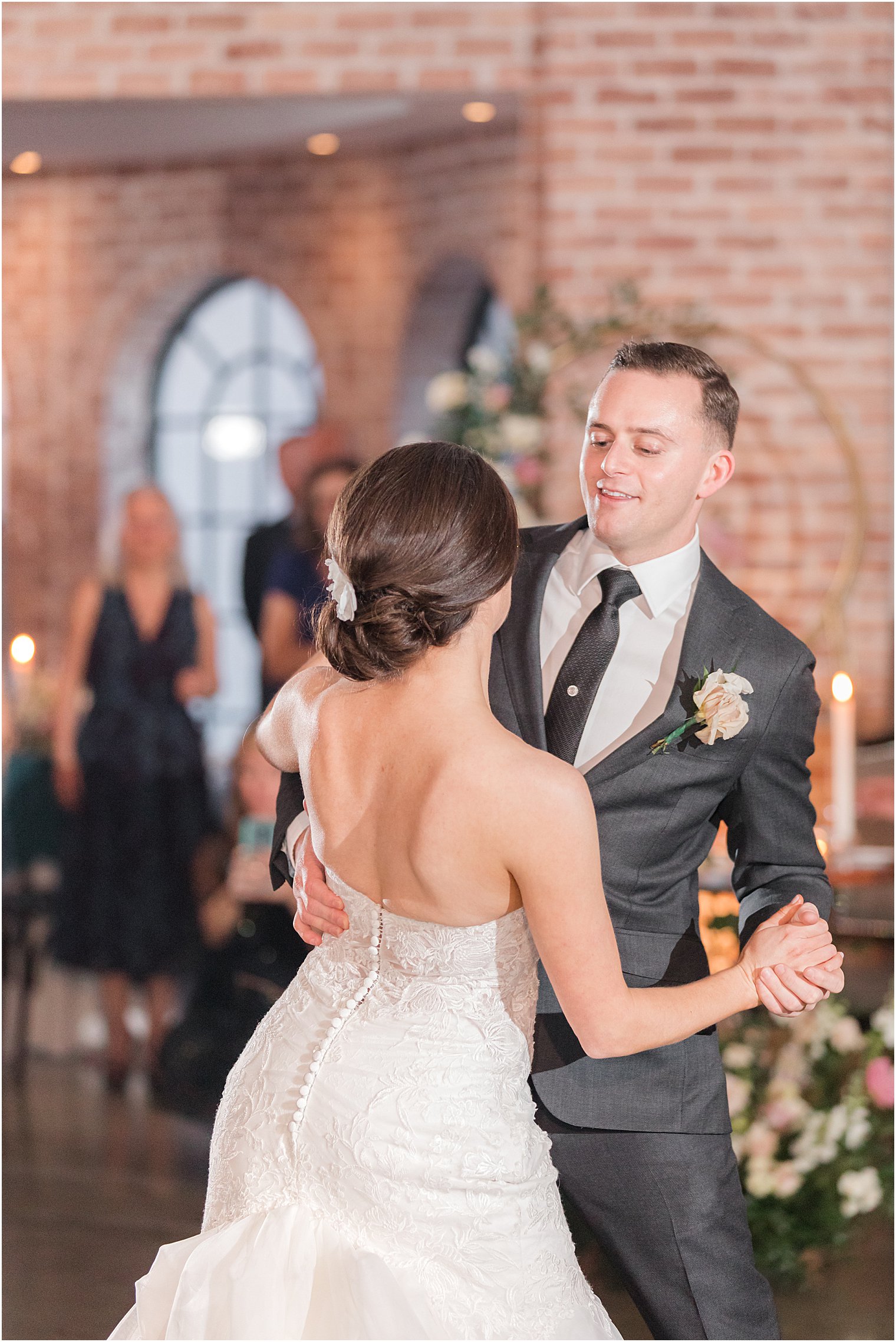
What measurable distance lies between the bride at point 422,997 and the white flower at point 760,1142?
5.19ft

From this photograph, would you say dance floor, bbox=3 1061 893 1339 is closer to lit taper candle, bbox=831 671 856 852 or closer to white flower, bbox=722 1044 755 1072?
white flower, bbox=722 1044 755 1072

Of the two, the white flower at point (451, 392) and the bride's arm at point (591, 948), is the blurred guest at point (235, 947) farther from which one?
the bride's arm at point (591, 948)

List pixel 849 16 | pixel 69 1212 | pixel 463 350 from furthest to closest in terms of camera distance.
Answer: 1. pixel 463 350
2. pixel 849 16
3. pixel 69 1212

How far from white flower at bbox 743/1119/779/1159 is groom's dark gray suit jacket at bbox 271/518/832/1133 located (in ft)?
4.26

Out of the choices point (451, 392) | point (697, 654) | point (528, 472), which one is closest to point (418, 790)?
point (697, 654)

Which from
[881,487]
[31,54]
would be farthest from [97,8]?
[881,487]

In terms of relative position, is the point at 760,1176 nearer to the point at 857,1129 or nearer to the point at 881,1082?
the point at 857,1129

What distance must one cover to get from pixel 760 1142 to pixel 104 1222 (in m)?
1.84

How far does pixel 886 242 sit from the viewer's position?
491 cm

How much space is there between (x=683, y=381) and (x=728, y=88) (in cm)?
345

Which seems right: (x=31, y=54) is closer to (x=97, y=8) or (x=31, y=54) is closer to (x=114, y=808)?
(x=97, y=8)

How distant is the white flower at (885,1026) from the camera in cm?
324

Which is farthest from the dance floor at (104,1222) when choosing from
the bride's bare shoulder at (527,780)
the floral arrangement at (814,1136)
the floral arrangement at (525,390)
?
the floral arrangement at (525,390)

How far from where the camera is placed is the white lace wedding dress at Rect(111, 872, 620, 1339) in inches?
62.4
